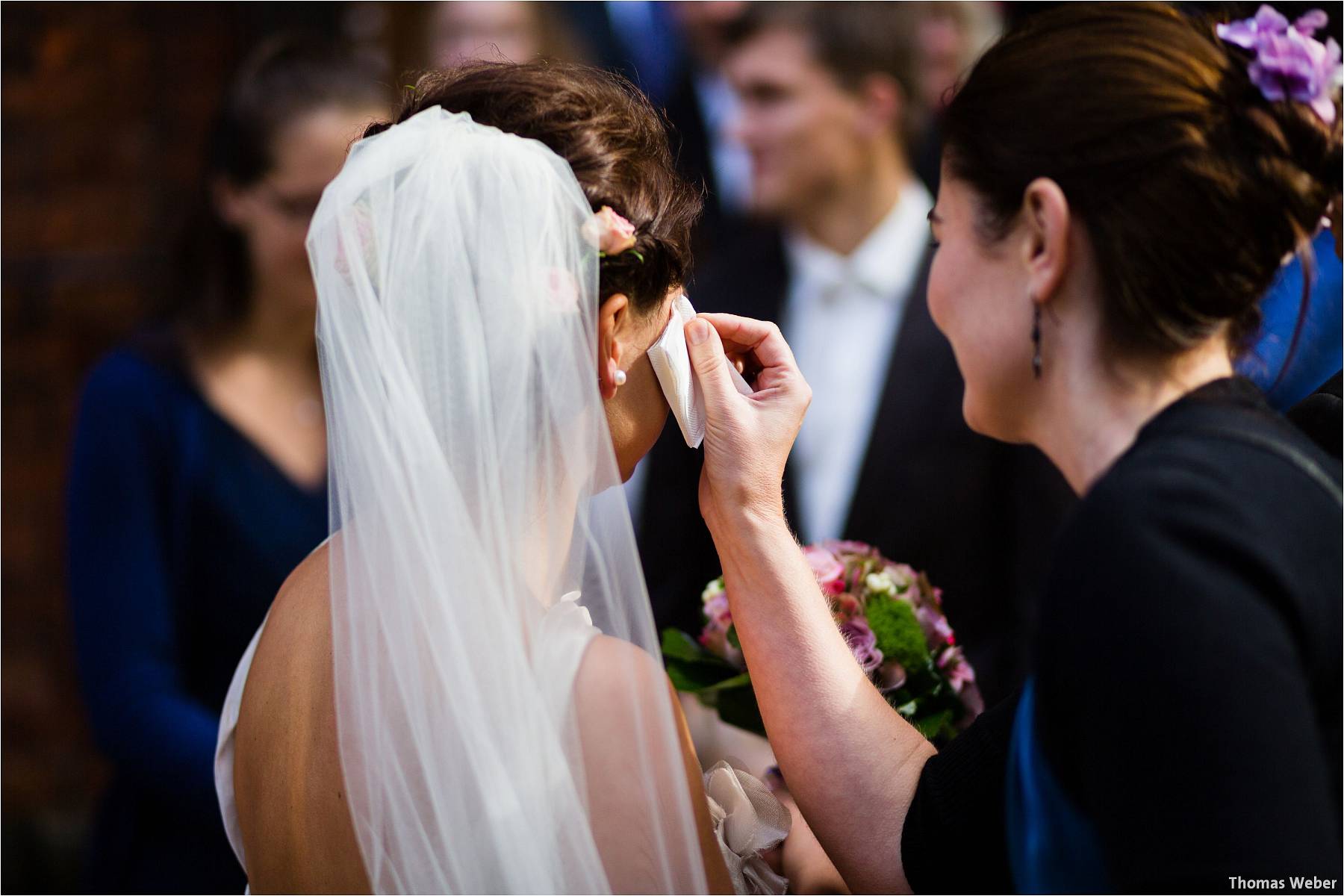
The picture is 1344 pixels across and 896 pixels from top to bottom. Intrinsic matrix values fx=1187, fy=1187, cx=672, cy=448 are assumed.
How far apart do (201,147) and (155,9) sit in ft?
1.75

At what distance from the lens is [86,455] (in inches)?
109

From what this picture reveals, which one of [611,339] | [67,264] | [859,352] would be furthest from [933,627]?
[67,264]

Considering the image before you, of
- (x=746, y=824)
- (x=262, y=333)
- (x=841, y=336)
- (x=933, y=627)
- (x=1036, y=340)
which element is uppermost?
(x=1036, y=340)

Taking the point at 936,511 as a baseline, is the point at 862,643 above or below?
above

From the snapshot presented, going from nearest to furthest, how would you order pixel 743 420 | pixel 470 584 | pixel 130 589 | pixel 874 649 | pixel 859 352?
pixel 470 584 < pixel 743 420 < pixel 874 649 < pixel 130 589 < pixel 859 352

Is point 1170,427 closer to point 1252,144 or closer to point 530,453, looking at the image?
point 1252,144

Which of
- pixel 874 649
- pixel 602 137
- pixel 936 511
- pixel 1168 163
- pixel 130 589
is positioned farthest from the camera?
pixel 936 511

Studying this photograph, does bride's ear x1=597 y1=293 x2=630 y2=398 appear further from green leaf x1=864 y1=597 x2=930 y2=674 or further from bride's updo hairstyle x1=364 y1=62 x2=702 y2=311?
green leaf x1=864 y1=597 x2=930 y2=674

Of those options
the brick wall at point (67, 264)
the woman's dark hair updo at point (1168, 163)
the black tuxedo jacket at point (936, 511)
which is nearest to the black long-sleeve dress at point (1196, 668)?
the woman's dark hair updo at point (1168, 163)

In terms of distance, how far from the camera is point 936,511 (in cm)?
292

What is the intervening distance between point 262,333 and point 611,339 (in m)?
1.74

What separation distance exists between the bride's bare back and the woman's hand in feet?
1.27

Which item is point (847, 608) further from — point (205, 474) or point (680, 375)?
point (205, 474)

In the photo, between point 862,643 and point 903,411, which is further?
point 903,411
